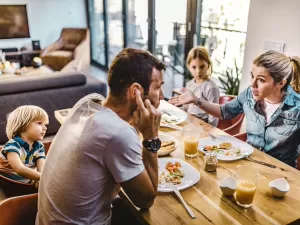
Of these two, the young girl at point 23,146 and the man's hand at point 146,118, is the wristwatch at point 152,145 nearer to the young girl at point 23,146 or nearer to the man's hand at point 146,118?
the man's hand at point 146,118

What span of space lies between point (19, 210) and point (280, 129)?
4.58 ft

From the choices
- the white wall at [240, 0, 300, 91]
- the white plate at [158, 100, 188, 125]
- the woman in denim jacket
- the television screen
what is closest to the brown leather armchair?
the television screen

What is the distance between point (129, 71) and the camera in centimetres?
122

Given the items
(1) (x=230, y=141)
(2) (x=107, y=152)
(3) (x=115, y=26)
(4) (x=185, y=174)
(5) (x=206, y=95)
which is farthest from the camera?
(3) (x=115, y=26)

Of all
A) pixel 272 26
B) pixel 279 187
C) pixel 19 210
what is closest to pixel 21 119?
pixel 19 210

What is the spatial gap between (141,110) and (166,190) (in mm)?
352

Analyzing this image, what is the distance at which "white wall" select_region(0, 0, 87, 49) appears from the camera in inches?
269

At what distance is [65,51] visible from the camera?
22.0ft

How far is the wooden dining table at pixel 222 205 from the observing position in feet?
3.86

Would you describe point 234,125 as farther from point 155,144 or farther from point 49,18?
point 49,18

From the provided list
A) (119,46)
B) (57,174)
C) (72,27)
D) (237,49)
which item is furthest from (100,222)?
(72,27)

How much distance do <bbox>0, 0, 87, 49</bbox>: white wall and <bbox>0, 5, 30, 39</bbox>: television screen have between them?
106mm

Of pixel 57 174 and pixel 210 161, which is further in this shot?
pixel 210 161

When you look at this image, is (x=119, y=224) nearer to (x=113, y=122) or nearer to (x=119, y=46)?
(x=113, y=122)
